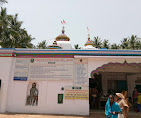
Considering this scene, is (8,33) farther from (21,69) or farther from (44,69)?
(44,69)

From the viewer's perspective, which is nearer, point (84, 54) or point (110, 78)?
point (84, 54)

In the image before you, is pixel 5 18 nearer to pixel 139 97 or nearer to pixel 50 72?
pixel 50 72

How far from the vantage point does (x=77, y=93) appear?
7.17 metres

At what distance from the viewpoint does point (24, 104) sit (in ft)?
24.0

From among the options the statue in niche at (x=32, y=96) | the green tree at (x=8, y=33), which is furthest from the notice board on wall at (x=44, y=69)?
the green tree at (x=8, y=33)

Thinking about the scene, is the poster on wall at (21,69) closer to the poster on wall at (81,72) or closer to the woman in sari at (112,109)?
the poster on wall at (81,72)

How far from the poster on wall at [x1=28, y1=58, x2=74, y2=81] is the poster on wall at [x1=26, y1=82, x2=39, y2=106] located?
1.39ft

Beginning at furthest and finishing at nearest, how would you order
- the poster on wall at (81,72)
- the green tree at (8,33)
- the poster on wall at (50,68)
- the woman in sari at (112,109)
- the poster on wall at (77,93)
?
the green tree at (8,33), the poster on wall at (50,68), the poster on wall at (81,72), the poster on wall at (77,93), the woman in sari at (112,109)

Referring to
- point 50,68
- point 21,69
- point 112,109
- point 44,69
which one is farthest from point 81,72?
point 112,109

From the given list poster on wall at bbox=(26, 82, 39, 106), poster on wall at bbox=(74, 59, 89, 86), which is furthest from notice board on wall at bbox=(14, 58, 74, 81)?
poster on wall at bbox=(26, 82, 39, 106)

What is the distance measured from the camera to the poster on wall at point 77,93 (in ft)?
23.4

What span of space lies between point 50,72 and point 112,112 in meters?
4.53

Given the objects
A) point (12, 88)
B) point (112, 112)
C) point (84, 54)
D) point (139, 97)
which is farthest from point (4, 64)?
point (139, 97)

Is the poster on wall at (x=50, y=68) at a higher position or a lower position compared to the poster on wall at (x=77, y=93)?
higher
